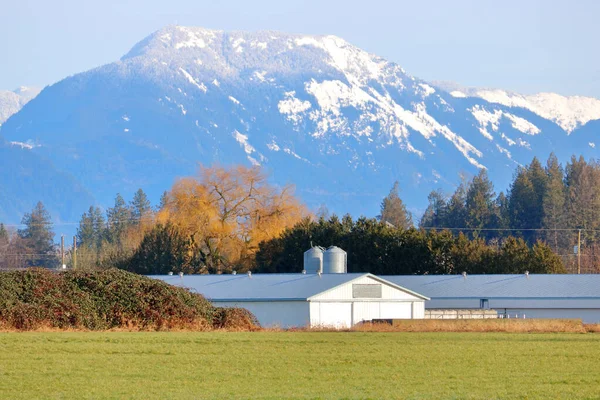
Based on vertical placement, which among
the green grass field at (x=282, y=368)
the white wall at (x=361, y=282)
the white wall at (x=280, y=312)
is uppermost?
the white wall at (x=361, y=282)

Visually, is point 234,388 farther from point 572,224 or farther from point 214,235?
point 572,224

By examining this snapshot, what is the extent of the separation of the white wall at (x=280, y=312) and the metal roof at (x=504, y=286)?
1208cm

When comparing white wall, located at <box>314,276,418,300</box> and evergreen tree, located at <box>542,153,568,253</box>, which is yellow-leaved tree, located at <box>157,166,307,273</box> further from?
evergreen tree, located at <box>542,153,568,253</box>

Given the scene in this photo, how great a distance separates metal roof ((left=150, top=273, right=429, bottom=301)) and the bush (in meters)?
17.7

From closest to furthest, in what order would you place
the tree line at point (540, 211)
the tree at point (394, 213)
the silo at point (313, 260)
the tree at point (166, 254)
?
the silo at point (313, 260) → the tree at point (166, 254) → the tree line at point (540, 211) → the tree at point (394, 213)

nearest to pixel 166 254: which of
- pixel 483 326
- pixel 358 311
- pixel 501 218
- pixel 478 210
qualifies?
pixel 358 311

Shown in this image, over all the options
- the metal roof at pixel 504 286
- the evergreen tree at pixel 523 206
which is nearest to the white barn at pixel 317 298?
the metal roof at pixel 504 286

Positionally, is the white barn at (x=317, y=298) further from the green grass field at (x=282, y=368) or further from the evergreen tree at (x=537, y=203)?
the evergreen tree at (x=537, y=203)

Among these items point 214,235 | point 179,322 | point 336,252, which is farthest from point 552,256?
point 179,322

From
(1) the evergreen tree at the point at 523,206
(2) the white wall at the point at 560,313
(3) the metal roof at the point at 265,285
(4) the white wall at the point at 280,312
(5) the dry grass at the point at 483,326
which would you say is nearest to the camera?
(5) the dry grass at the point at 483,326

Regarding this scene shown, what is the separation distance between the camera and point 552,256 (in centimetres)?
8750

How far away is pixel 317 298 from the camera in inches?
2608

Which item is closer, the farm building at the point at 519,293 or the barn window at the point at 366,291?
the barn window at the point at 366,291

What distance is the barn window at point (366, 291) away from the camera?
223 ft
